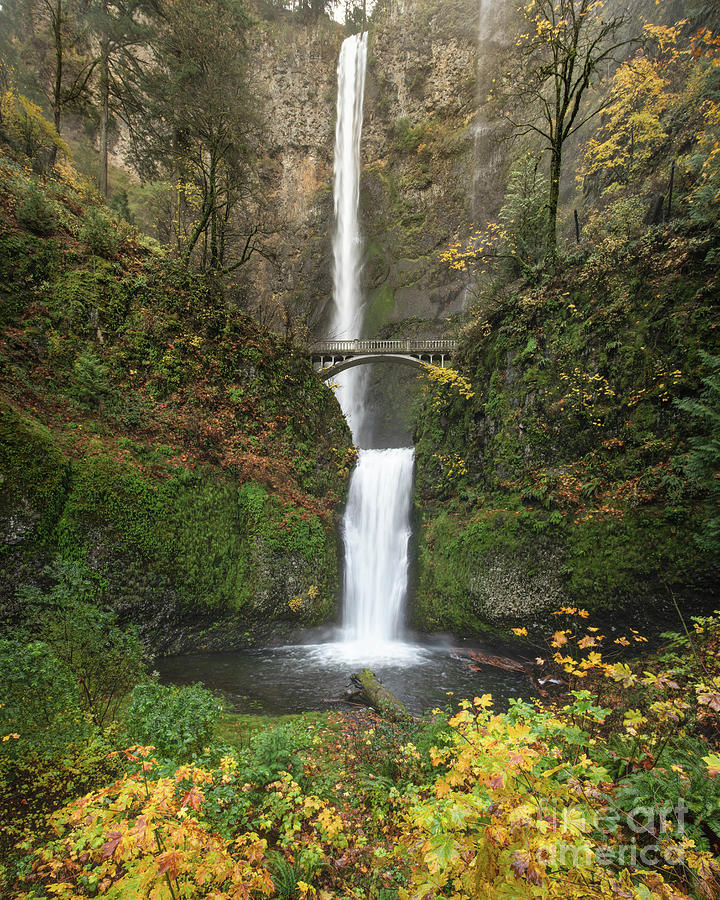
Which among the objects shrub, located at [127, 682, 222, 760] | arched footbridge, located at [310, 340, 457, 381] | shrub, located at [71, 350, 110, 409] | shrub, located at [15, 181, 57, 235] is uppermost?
arched footbridge, located at [310, 340, 457, 381]

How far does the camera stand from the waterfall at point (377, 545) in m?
12.3

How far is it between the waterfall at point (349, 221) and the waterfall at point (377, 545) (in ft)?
42.9

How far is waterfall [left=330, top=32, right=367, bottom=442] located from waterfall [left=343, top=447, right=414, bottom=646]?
13.1 m

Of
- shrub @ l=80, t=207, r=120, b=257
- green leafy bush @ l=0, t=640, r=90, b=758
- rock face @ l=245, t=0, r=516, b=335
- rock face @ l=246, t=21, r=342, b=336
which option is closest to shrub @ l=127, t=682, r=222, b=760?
green leafy bush @ l=0, t=640, r=90, b=758

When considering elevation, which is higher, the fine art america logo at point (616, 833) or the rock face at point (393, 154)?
the rock face at point (393, 154)

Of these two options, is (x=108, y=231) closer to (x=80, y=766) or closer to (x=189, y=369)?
(x=189, y=369)

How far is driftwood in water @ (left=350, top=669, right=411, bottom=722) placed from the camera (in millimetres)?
6417

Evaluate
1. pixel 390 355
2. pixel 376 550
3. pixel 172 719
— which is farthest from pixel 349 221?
pixel 172 719

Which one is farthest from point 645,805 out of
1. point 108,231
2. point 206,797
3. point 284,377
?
point 108,231

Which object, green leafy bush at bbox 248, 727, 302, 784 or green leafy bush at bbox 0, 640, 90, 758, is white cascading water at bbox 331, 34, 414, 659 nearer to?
green leafy bush at bbox 248, 727, 302, 784

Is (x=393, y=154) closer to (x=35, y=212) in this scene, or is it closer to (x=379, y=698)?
(x=35, y=212)

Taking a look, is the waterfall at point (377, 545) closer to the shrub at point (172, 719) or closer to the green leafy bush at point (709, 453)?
the shrub at point (172, 719)

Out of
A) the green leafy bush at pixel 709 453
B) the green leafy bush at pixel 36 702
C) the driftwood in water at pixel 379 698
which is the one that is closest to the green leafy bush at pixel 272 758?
the green leafy bush at pixel 36 702

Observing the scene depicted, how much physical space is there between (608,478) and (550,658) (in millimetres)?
4291
